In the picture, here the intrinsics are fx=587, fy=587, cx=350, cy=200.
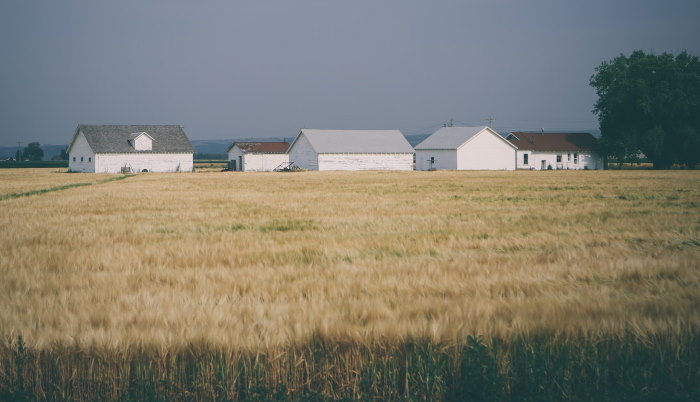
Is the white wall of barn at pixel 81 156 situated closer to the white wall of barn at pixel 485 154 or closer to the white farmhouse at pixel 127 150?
the white farmhouse at pixel 127 150

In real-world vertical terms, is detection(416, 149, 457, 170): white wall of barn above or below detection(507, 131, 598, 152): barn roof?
below

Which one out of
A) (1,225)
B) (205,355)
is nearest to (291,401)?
(205,355)

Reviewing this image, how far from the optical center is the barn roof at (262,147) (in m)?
99.1

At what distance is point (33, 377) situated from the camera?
161 inches

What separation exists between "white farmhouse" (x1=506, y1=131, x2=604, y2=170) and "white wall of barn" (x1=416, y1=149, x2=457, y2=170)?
1310 cm

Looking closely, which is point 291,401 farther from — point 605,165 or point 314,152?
point 605,165

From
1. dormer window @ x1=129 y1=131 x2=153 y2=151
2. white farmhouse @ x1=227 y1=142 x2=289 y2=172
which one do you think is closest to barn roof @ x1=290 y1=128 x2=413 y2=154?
white farmhouse @ x1=227 y1=142 x2=289 y2=172

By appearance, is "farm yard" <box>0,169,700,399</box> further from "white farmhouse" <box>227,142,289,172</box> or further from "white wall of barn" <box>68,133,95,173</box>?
"white farmhouse" <box>227,142,289,172</box>

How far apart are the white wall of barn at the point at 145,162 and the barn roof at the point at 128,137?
2.33 feet

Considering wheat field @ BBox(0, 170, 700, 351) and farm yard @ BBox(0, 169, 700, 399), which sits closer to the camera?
farm yard @ BBox(0, 169, 700, 399)

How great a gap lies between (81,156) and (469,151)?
5635cm

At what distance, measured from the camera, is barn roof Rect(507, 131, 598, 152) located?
9244 cm

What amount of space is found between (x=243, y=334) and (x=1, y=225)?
488 inches

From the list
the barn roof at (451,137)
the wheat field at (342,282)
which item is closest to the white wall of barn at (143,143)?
the barn roof at (451,137)
